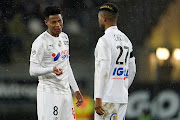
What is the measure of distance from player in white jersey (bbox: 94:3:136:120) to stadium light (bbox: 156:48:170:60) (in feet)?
10.8

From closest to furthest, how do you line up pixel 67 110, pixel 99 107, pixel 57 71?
pixel 99 107, pixel 57 71, pixel 67 110

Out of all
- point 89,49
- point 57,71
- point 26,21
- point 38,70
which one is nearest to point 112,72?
point 57,71

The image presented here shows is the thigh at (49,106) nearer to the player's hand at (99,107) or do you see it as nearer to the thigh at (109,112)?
the thigh at (109,112)

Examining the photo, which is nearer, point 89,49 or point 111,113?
point 111,113

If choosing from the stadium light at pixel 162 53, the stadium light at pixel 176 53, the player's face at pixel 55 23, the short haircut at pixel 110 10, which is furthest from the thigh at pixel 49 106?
the stadium light at pixel 176 53

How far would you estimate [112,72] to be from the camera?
A: 595 centimetres

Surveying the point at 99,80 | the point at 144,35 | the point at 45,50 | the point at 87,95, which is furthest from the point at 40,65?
the point at 144,35

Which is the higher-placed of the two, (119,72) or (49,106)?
(119,72)

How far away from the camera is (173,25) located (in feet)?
31.1

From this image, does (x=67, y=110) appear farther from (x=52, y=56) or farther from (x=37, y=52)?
(x=37, y=52)

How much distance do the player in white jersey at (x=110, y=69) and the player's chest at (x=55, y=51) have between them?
2.46 feet

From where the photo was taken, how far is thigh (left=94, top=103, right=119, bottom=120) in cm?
595

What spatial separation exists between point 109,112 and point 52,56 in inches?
40.9

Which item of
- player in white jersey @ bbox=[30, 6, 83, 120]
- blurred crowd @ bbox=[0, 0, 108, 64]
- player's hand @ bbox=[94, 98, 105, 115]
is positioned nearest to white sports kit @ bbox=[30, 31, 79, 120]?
player in white jersey @ bbox=[30, 6, 83, 120]
